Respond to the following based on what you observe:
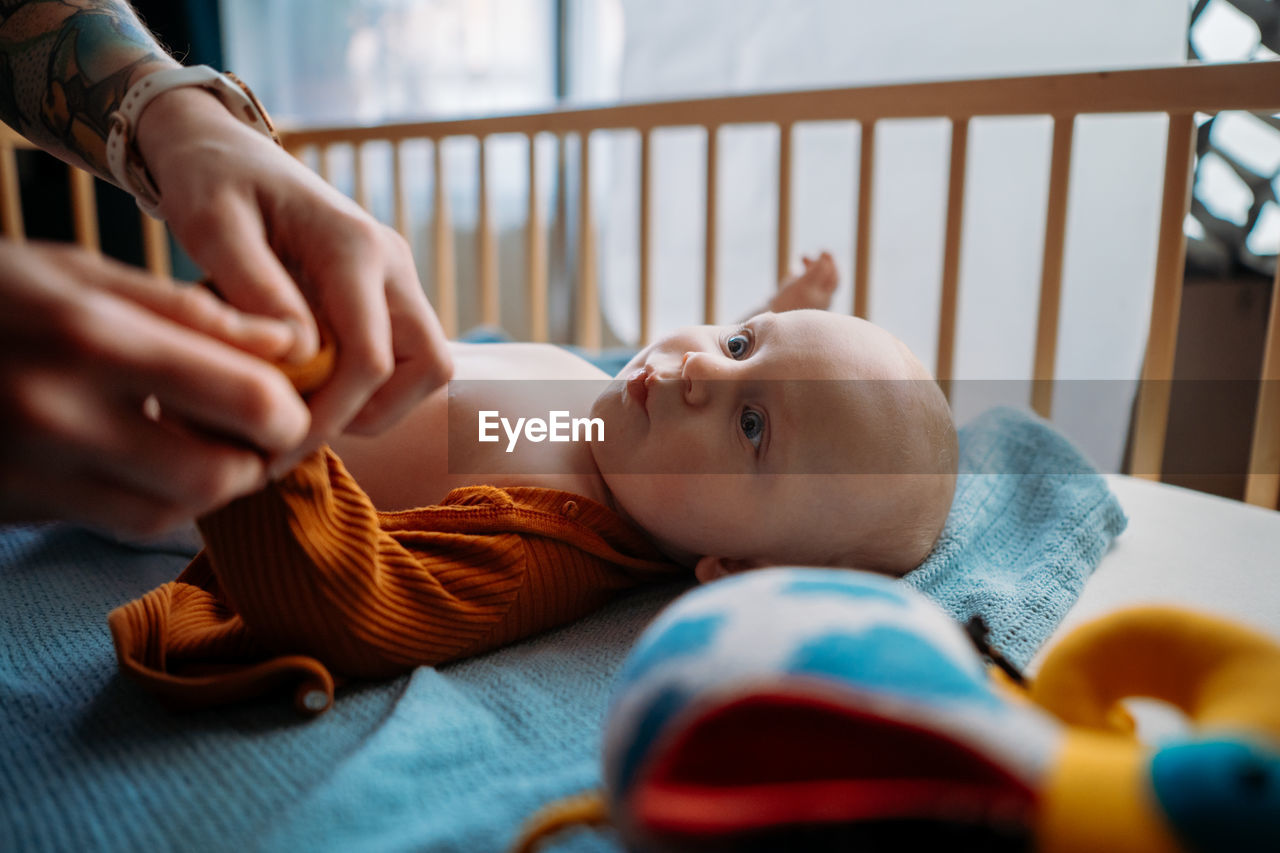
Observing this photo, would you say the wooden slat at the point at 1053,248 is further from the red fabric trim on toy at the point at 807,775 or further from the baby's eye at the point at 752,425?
the red fabric trim on toy at the point at 807,775

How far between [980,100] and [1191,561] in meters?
0.66

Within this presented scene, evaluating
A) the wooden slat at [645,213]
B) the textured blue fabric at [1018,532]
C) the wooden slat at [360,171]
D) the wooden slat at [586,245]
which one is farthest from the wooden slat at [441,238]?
the textured blue fabric at [1018,532]

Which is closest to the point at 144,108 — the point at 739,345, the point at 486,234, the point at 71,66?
the point at 71,66

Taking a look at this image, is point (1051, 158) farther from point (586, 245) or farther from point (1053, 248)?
point (586, 245)

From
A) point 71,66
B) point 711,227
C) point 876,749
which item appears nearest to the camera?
point 876,749

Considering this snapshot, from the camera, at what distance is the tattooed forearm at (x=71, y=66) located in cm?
65

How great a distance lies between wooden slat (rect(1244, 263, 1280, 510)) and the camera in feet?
3.41

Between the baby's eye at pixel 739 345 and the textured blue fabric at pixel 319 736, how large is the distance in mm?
240

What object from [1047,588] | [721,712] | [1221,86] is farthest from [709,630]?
[1221,86]

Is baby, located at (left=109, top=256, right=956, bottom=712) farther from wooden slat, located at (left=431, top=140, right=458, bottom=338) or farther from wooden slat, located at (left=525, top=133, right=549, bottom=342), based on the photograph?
wooden slat, located at (left=431, top=140, right=458, bottom=338)

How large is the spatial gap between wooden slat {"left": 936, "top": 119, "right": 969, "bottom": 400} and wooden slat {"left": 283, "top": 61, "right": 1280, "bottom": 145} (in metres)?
0.04

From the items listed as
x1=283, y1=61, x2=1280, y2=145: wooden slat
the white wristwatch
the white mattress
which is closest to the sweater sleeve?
the white wristwatch

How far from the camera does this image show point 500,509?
75 centimetres

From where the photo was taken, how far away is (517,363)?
3.41 ft
